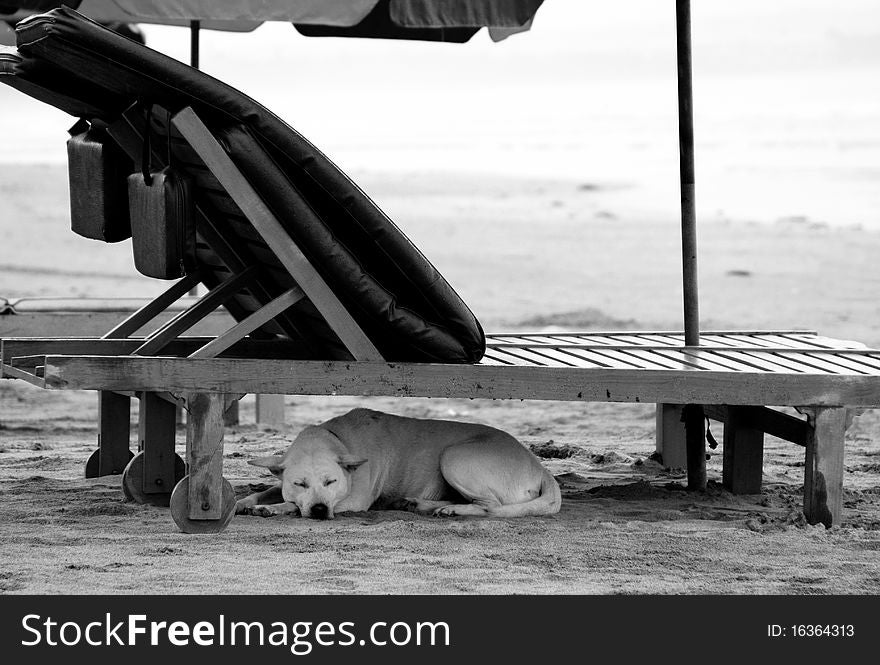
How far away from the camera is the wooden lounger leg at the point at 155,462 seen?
5.33m

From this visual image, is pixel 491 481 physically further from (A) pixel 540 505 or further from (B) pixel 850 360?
(B) pixel 850 360

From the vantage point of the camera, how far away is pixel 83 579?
4.04m

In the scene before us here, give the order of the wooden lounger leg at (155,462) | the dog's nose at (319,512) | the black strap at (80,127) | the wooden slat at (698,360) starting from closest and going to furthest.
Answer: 1. the dog's nose at (319,512)
2. the wooden slat at (698,360)
3. the wooden lounger leg at (155,462)
4. the black strap at (80,127)

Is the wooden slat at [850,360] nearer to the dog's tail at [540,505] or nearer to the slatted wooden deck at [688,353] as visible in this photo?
the slatted wooden deck at [688,353]

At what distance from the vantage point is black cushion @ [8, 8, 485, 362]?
Answer: 14.3 ft

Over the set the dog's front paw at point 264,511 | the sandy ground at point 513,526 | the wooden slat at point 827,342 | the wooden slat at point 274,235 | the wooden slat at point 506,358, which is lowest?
the sandy ground at point 513,526

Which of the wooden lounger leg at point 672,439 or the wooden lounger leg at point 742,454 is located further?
the wooden lounger leg at point 672,439

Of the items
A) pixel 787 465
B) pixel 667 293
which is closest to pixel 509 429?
pixel 787 465

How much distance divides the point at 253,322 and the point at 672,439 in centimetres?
282

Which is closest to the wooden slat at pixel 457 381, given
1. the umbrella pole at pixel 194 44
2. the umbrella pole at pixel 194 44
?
the umbrella pole at pixel 194 44

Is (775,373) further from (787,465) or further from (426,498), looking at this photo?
(787,465)

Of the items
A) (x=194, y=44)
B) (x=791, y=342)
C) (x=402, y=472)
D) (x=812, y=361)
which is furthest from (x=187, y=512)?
(x=194, y=44)

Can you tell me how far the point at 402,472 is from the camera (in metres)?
5.22

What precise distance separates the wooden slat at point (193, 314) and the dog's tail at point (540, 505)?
1.48 meters
